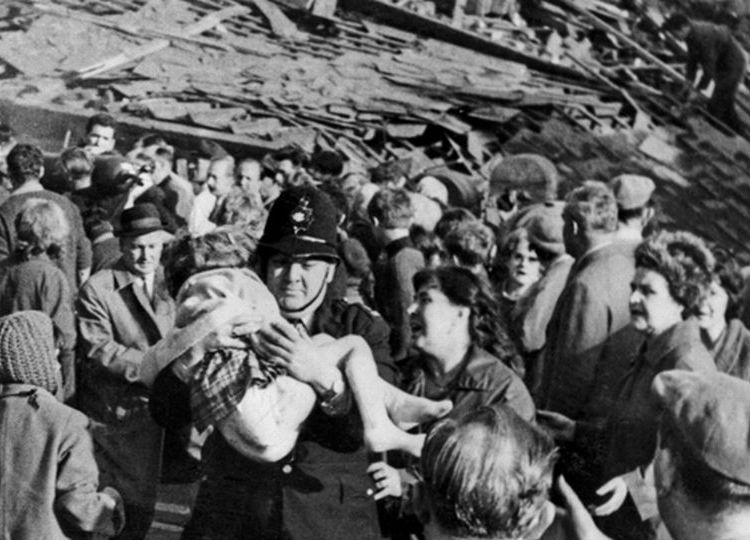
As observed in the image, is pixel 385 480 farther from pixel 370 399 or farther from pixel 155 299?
pixel 155 299

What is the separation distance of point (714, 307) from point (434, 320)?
0.87 m

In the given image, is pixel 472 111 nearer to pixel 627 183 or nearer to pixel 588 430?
pixel 627 183

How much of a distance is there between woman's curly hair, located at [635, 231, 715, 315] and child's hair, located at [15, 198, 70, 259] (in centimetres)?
184

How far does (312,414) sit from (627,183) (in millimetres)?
1333

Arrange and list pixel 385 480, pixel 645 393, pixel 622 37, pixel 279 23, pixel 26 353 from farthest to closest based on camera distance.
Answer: pixel 279 23, pixel 622 37, pixel 645 393, pixel 385 480, pixel 26 353

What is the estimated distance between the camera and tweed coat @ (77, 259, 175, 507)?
487cm

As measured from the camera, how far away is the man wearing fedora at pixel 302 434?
15.3ft

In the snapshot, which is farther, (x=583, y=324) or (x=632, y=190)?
(x=632, y=190)

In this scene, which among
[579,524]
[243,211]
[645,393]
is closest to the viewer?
[579,524]

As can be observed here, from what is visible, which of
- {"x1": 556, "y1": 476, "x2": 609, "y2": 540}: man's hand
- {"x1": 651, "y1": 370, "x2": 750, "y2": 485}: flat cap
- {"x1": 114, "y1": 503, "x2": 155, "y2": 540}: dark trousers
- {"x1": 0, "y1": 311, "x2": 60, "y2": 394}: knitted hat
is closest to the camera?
{"x1": 556, "y1": 476, "x2": 609, "y2": 540}: man's hand

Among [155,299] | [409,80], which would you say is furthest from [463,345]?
[409,80]

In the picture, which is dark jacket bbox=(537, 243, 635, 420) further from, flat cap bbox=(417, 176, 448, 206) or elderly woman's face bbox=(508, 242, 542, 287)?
flat cap bbox=(417, 176, 448, 206)

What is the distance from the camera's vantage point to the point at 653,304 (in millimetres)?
4754

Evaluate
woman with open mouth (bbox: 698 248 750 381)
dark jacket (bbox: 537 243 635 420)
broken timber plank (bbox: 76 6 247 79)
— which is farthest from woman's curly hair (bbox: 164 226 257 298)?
woman with open mouth (bbox: 698 248 750 381)
